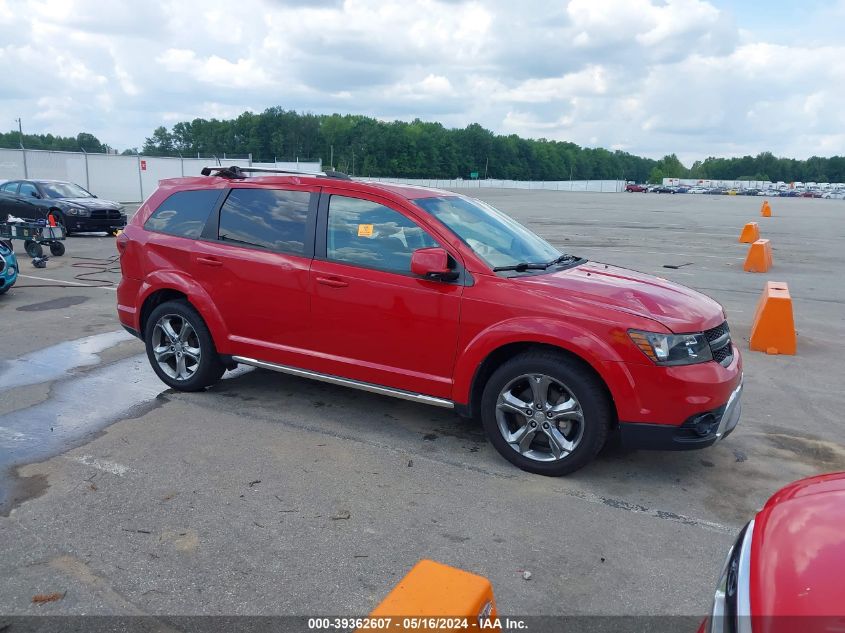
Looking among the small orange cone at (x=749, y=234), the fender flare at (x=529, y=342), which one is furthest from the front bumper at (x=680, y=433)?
the small orange cone at (x=749, y=234)

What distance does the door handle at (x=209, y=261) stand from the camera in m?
5.52

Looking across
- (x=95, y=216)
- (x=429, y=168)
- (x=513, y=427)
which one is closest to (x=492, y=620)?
(x=513, y=427)

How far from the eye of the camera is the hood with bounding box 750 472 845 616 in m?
1.77

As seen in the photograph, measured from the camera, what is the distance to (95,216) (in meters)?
18.6

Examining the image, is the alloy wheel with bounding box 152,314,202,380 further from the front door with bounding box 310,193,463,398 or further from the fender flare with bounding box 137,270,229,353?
the front door with bounding box 310,193,463,398

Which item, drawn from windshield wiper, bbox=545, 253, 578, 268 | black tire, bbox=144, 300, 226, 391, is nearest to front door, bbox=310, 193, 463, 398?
windshield wiper, bbox=545, 253, 578, 268

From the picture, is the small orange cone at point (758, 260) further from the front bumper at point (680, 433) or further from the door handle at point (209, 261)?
the door handle at point (209, 261)

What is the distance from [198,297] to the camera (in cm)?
564

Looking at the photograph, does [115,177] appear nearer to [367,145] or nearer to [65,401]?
[65,401]

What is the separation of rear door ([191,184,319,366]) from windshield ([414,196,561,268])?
3.34ft

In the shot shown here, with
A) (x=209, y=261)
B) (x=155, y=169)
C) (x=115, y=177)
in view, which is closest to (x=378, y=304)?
(x=209, y=261)

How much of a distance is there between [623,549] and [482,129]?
503 feet

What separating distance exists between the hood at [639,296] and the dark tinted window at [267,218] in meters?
1.84

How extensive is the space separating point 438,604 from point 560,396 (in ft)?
8.13
